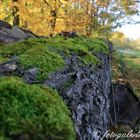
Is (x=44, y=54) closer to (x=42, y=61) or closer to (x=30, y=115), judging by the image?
(x=42, y=61)

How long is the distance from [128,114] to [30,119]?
744cm

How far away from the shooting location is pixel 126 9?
54.5 feet

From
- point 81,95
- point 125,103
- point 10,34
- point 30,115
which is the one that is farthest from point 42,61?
point 125,103

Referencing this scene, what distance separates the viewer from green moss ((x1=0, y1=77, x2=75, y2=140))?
144 centimetres

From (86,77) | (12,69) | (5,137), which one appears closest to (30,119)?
(5,137)

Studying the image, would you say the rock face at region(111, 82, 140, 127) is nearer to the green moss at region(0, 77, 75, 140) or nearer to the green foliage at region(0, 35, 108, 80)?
the green foliage at region(0, 35, 108, 80)

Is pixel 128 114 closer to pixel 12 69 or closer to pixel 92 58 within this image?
pixel 92 58

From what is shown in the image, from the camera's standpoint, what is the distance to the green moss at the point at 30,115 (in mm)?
1438

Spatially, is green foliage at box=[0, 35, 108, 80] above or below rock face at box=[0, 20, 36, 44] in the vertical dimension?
above

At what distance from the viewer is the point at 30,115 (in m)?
1.68

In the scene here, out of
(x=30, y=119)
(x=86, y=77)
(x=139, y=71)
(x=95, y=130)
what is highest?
(x=30, y=119)

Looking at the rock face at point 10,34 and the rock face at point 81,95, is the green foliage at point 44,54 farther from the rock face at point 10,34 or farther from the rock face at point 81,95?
the rock face at point 10,34

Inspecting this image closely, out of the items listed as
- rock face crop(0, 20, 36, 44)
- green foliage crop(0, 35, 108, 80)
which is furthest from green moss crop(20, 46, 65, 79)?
rock face crop(0, 20, 36, 44)

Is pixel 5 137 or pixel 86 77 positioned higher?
pixel 5 137
